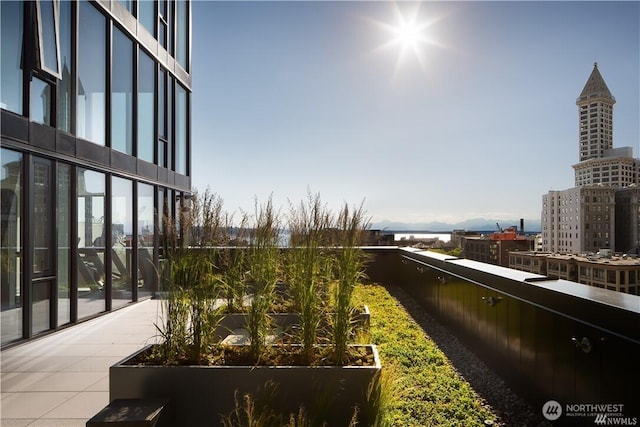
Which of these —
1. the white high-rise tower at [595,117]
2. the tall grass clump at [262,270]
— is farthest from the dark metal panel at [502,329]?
the white high-rise tower at [595,117]

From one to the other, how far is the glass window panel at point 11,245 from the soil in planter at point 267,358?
2866 millimetres

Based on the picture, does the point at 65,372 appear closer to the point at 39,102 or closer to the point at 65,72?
the point at 39,102

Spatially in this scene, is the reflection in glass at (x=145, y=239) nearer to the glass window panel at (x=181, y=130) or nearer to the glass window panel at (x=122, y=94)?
the glass window panel at (x=122, y=94)

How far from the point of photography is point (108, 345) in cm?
451

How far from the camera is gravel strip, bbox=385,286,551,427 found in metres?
2.46

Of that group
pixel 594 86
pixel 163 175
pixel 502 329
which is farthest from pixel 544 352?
pixel 594 86

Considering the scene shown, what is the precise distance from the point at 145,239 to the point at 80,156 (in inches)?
93.9

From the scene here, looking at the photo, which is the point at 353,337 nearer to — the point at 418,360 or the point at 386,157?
the point at 418,360

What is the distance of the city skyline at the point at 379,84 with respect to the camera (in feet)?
22.8

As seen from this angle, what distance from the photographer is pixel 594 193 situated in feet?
15.1

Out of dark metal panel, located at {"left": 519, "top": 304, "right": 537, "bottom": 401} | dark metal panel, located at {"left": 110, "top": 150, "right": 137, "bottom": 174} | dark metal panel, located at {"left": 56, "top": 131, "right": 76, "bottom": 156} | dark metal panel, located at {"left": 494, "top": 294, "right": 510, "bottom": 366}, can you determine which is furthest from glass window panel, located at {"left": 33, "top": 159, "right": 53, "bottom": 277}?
dark metal panel, located at {"left": 519, "top": 304, "right": 537, "bottom": 401}

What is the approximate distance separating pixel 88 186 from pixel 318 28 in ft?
19.4

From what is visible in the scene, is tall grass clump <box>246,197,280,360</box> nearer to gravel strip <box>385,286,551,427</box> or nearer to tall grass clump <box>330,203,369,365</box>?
tall grass clump <box>330,203,369,365</box>

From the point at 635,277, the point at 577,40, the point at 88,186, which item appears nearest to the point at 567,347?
the point at 635,277
